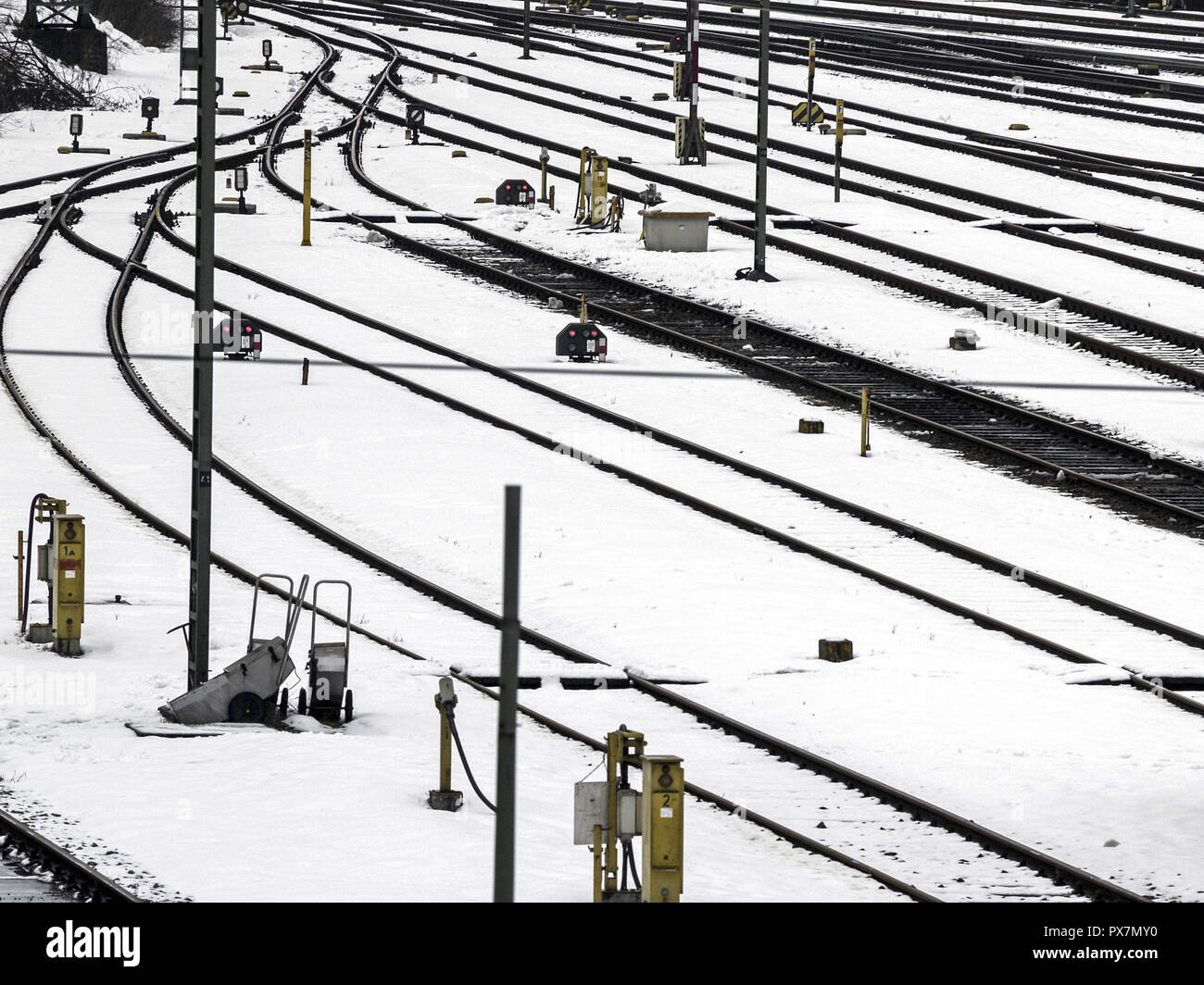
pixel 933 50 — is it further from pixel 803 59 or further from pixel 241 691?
pixel 241 691

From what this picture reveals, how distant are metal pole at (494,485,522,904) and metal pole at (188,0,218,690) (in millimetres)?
7458

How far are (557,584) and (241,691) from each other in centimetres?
482

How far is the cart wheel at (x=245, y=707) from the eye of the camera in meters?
14.3

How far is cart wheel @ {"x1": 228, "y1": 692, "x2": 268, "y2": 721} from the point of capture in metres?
14.3

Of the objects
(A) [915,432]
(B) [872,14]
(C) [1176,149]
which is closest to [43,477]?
(A) [915,432]

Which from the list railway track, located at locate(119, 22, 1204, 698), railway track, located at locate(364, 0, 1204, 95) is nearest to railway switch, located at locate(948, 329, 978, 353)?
railway track, located at locate(119, 22, 1204, 698)

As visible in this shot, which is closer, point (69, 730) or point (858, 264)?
point (69, 730)

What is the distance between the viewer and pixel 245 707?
1430cm

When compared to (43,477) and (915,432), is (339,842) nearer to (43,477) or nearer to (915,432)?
(43,477)

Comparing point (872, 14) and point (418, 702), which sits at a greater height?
point (872, 14)

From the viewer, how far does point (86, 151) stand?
4484 centimetres

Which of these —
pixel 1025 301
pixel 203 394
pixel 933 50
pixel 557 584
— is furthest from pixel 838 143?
pixel 203 394

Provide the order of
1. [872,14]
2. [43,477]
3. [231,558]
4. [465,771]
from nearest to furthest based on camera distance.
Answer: [465,771]
[231,558]
[43,477]
[872,14]
